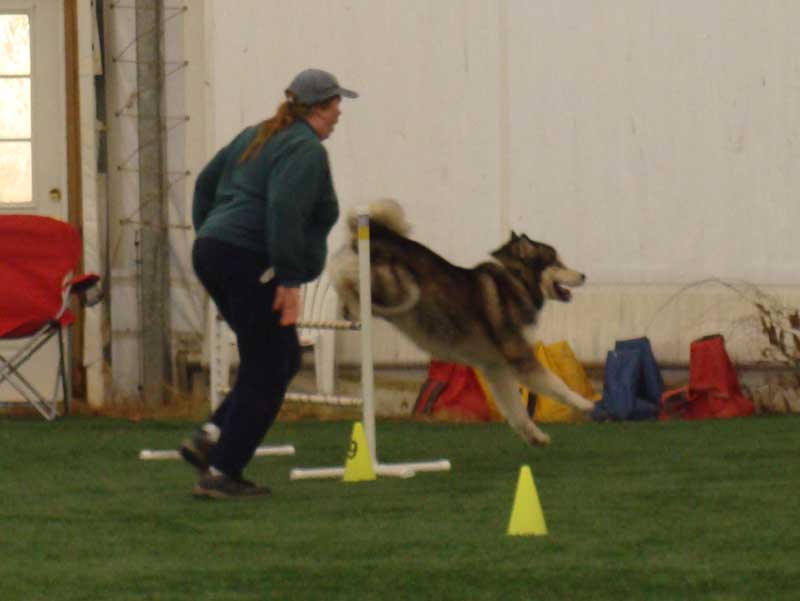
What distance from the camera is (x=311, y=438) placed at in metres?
7.81

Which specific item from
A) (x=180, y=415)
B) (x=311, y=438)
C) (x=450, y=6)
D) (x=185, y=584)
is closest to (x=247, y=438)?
(x=185, y=584)

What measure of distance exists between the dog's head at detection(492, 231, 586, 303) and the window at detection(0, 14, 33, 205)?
276cm

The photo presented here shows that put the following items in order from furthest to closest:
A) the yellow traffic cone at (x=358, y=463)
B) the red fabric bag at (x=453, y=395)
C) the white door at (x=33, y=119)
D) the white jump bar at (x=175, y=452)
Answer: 1. the white door at (x=33, y=119)
2. the red fabric bag at (x=453, y=395)
3. the white jump bar at (x=175, y=452)
4. the yellow traffic cone at (x=358, y=463)

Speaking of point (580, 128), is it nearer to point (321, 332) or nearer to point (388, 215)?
point (321, 332)

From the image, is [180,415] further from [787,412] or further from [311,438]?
[787,412]

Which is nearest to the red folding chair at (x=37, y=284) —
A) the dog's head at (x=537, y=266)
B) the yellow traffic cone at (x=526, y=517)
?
the dog's head at (x=537, y=266)

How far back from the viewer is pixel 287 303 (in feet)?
17.4

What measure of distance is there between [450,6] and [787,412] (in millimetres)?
2478

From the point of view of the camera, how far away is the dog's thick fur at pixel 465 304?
7.10 m

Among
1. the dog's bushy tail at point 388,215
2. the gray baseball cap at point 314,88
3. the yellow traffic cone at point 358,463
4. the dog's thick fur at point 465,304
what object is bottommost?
the yellow traffic cone at point 358,463

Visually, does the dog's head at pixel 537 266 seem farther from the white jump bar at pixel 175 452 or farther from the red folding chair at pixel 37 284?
the red folding chair at pixel 37 284

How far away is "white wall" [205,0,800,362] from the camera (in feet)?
29.2

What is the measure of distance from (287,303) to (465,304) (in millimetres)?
2202

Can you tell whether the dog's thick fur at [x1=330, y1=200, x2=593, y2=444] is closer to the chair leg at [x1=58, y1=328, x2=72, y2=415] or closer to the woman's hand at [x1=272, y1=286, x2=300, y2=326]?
the woman's hand at [x1=272, y1=286, x2=300, y2=326]
